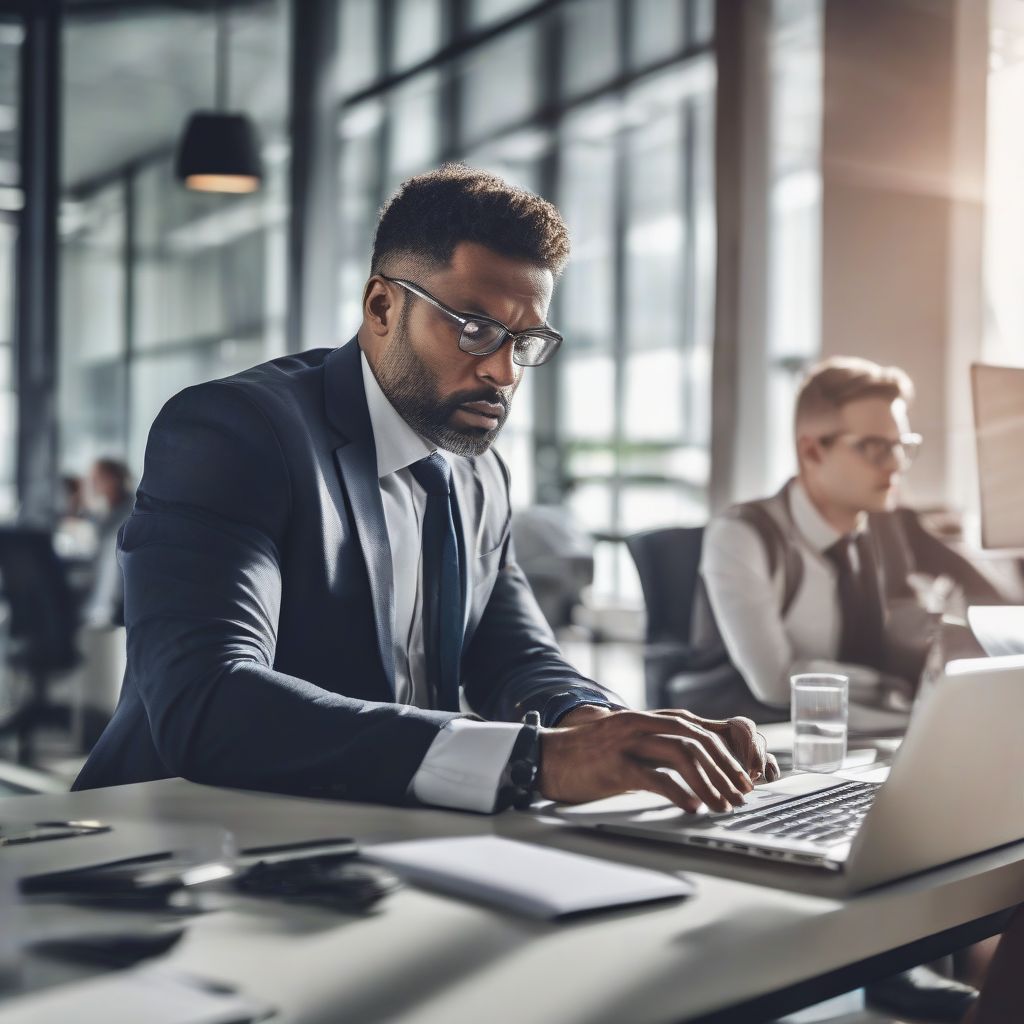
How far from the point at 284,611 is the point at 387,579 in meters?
0.13

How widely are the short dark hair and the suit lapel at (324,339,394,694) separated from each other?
7.7 inches

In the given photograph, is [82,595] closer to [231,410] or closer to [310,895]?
[231,410]

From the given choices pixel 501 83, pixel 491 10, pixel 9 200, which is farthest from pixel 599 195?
pixel 9 200

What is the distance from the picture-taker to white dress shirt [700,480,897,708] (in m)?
2.55

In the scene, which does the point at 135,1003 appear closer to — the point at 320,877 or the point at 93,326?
the point at 320,877

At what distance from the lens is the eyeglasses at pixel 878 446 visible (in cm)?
276

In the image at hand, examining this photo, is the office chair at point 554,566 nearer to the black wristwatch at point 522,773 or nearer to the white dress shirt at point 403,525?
the white dress shirt at point 403,525

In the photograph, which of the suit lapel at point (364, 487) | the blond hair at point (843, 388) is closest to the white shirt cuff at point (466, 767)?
the suit lapel at point (364, 487)

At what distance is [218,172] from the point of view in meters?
5.35

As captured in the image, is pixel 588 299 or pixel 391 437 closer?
pixel 391 437

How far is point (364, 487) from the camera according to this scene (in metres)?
1.59

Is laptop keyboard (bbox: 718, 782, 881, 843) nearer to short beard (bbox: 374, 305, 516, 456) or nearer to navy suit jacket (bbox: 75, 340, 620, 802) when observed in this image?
navy suit jacket (bbox: 75, 340, 620, 802)

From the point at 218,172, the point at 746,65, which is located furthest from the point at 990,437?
the point at 218,172

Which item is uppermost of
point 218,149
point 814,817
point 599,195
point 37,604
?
point 599,195
